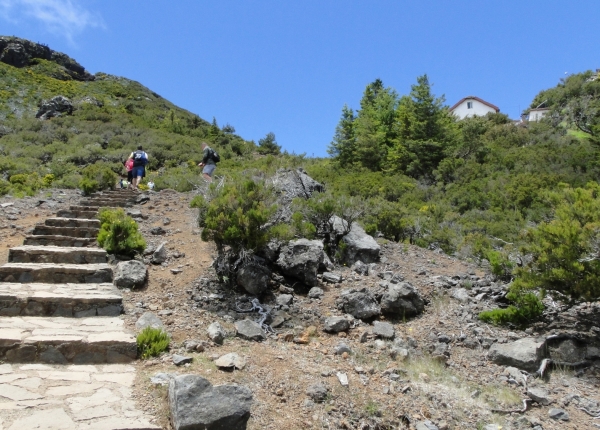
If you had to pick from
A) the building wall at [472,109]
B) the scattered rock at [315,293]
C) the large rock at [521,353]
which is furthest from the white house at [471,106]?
the large rock at [521,353]

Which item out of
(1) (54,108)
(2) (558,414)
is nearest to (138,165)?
(2) (558,414)

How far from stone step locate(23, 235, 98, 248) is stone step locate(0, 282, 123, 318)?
1.79 metres

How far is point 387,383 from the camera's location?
3.96 metres

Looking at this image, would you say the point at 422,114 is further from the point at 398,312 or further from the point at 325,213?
the point at 398,312

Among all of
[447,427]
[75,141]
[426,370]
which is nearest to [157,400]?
[447,427]

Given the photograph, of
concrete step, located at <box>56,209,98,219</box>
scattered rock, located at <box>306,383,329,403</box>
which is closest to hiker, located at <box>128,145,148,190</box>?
concrete step, located at <box>56,209,98,219</box>

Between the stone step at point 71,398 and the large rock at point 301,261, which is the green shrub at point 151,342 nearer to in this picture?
the stone step at point 71,398

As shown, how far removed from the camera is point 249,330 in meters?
4.60

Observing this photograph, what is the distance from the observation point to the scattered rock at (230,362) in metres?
3.75

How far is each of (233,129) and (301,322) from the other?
32115 millimetres

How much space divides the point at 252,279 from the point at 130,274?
1.56 meters

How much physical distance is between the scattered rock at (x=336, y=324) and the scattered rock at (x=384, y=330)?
0.35 metres

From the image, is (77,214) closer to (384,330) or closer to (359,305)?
(359,305)

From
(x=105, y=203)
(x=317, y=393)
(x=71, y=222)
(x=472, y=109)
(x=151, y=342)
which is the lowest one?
(x=317, y=393)
